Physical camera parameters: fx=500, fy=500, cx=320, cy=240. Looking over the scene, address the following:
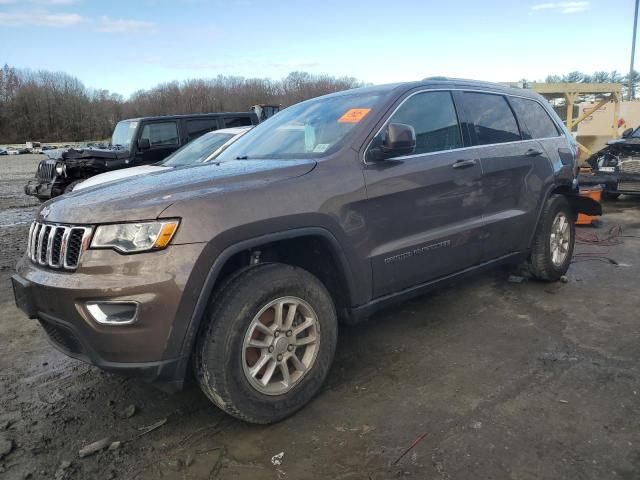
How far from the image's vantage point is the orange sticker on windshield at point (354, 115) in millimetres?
3299

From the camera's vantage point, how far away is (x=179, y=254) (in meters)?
2.34

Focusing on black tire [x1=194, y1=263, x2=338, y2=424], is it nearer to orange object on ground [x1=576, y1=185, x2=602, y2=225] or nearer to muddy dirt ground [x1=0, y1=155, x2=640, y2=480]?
muddy dirt ground [x1=0, y1=155, x2=640, y2=480]

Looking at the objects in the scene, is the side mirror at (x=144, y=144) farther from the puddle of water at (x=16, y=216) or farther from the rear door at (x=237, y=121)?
the puddle of water at (x=16, y=216)

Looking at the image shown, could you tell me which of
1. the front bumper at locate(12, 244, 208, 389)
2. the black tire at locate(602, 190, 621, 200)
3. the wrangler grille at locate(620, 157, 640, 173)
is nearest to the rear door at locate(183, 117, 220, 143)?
the wrangler grille at locate(620, 157, 640, 173)

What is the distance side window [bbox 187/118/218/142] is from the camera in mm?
10102

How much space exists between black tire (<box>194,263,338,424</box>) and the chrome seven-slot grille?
27.4 inches

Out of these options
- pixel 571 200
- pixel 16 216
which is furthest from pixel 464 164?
pixel 16 216

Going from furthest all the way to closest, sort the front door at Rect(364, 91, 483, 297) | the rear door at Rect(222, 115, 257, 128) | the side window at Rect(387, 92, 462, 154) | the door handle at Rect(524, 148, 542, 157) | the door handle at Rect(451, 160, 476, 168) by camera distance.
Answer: the rear door at Rect(222, 115, 257, 128)
the door handle at Rect(524, 148, 542, 157)
the door handle at Rect(451, 160, 476, 168)
the side window at Rect(387, 92, 462, 154)
the front door at Rect(364, 91, 483, 297)

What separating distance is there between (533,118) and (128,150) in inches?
294

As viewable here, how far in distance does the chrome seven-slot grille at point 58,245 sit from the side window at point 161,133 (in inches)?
292

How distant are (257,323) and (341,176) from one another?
998mm

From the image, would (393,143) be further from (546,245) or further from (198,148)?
(198,148)

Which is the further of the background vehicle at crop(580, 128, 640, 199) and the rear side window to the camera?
the background vehicle at crop(580, 128, 640, 199)

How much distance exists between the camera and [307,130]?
3555mm
